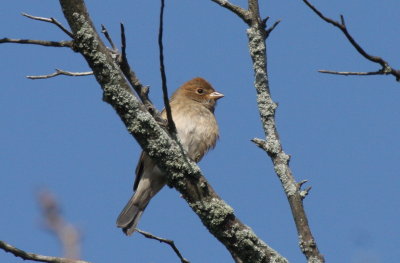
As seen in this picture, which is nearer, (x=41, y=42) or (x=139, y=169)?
(x=41, y=42)

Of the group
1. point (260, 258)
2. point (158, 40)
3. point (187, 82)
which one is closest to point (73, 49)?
point (158, 40)

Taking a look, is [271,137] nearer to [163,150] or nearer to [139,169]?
[163,150]

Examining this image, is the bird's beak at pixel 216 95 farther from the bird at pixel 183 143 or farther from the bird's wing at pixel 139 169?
the bird's wing at pixel 139 169

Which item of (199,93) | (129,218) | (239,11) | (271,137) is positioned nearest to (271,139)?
(271,137)

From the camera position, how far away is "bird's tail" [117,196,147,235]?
5.83 m

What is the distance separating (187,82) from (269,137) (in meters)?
4.55

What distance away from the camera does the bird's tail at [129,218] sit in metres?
5.83

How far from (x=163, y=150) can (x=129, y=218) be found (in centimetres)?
279

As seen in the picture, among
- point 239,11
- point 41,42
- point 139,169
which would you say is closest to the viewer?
point 41,42

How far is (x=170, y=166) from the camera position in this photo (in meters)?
3.29

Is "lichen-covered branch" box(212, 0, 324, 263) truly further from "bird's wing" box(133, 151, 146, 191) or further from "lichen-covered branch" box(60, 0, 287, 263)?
"bird's wing" box(133, 151, 146, 191)

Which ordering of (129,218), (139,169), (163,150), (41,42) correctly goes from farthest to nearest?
(139,169) < (129,218) < (163,150) < (41,42)

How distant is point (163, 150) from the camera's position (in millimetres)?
3225

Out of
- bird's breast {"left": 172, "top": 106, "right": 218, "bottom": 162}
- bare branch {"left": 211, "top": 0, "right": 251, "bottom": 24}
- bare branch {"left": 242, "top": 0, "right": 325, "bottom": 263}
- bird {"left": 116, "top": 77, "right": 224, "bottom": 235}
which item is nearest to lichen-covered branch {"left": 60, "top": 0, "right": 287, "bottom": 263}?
bare branch {"left": 242, "top": 0, "right": 325, "bottom": 263}
